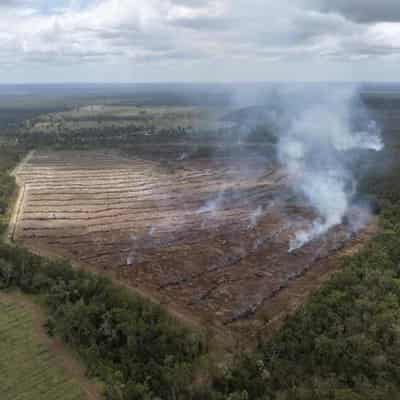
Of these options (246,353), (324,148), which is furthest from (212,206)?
(324,148)

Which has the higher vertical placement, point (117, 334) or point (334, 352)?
point (334, 352)

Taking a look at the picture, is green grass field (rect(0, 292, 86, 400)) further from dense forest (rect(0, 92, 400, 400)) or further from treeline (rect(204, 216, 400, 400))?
treeline (rect(204, 216, 400, 400))

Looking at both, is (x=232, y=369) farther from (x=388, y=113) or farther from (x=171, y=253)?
(x=388, y=113)

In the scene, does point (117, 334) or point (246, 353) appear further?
point (117, 334)

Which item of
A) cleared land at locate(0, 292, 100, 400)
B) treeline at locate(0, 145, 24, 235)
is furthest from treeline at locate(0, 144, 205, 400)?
treeline at locate(0, 145, 24, 235)

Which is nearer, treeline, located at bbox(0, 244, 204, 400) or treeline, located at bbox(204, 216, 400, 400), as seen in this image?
treeline, located at bbox(204, 216, 400, 400)

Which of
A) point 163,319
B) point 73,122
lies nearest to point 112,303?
point 163,319

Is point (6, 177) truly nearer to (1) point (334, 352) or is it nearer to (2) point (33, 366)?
(2) point (33, 366)
